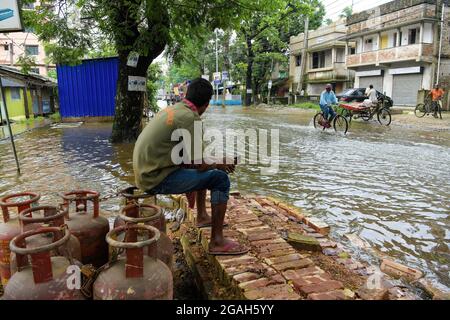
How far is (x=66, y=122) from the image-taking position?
18.7 m

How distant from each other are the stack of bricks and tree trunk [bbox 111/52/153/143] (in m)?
7.72

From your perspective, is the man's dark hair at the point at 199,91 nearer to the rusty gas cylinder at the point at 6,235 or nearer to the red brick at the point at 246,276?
the red brick at the point at 246,276

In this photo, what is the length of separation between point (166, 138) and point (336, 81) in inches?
1472

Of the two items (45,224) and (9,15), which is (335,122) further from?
(45,224)

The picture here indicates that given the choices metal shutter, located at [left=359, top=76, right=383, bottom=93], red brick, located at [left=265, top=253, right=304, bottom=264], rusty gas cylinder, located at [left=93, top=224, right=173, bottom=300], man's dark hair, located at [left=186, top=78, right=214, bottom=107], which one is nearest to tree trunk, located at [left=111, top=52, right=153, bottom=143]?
man's dark hair, located at [left=186, top=78, right=214, bottom=107]

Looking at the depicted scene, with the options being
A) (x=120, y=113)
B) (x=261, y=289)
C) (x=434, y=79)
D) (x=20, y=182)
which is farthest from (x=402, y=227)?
(x=434, y=79)

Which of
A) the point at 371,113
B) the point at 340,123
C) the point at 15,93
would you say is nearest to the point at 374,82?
the point at 371,113

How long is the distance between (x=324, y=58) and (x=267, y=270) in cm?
A: 4134

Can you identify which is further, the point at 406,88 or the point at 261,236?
the point at 406,88

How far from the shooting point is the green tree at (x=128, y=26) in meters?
7.89

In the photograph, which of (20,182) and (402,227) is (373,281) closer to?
(402,227)

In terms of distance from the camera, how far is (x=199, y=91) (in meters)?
3.12

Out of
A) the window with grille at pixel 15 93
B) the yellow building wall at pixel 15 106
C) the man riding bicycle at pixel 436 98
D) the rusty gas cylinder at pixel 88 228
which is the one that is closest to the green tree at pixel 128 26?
the rusty gas cylinder at pixel 88 228

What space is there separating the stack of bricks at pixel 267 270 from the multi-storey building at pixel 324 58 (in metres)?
33.8
